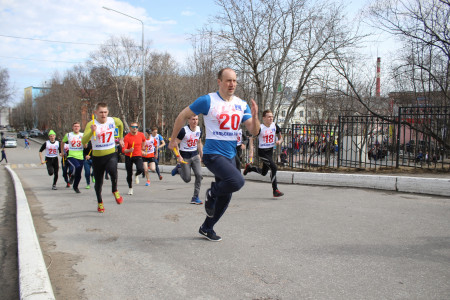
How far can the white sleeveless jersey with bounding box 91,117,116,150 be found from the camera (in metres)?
6.62

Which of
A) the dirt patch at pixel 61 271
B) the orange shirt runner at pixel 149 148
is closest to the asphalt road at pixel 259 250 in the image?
the dirt patch at pixel 61 271

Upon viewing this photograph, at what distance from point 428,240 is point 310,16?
17016 mm

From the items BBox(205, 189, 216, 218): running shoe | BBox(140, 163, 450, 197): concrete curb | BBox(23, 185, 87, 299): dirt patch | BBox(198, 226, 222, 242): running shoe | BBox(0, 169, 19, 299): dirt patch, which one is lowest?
BBox(0, 169, 19, 299): dirt patch

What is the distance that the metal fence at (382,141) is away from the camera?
10328mm

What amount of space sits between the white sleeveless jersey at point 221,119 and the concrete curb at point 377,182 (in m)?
5.19

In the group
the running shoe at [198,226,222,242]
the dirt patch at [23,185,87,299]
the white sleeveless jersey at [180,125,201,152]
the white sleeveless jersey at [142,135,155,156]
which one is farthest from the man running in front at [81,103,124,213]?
the white sleeveless jersey at [142,135,155,156]

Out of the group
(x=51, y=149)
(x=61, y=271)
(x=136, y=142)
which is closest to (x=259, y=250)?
(x=61, y=271)

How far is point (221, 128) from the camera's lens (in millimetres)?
4270

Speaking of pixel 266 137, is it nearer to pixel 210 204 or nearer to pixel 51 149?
pixel 210 204

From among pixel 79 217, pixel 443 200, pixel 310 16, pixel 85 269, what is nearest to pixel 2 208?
pixel 79 217

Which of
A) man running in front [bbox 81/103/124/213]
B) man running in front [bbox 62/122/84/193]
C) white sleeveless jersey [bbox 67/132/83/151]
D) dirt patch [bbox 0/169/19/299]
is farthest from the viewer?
white sleeveless jersey [bbox 67/132/83/151]

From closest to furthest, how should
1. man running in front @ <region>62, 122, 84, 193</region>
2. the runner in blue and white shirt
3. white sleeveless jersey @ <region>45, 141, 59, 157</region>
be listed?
the runner in blue and white shirt, man running in front @ <region>62, 122, 84, 193</region>, white sleeveless jersey @ <region>45, 141, 59, 157</region>

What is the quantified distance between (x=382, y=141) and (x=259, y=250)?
9716 mm

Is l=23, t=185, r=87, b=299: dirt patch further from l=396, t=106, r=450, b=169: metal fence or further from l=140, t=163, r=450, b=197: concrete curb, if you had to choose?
l=396, t=106, r=450, b=169: metal fence
